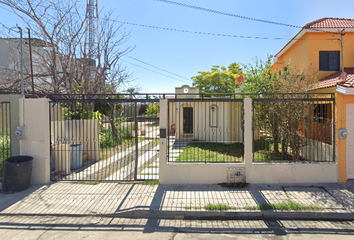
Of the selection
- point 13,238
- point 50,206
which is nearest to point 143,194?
point 50,206

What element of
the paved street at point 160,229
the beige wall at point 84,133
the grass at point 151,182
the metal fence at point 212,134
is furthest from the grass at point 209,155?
the beige wall at point 84,133

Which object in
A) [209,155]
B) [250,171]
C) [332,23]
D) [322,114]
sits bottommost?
[250,171]

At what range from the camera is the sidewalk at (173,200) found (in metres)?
4.37

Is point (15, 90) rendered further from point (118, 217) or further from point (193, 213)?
point (193, 213)

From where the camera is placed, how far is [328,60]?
34.4ft

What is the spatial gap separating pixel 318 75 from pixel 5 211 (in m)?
12.7

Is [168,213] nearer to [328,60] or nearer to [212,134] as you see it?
[212,134]

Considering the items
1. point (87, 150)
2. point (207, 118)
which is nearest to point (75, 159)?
point (87, 150)

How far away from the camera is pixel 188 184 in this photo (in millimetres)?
5836

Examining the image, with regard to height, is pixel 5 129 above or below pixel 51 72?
below

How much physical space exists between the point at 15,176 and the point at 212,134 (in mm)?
7968

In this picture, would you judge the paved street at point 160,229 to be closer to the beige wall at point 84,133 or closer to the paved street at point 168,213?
the paved street at point 168,213

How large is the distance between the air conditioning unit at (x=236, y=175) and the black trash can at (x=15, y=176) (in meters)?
5.41

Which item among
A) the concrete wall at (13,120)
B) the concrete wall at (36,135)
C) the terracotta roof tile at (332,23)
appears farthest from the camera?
the terracotta roof tile at (332,23)
